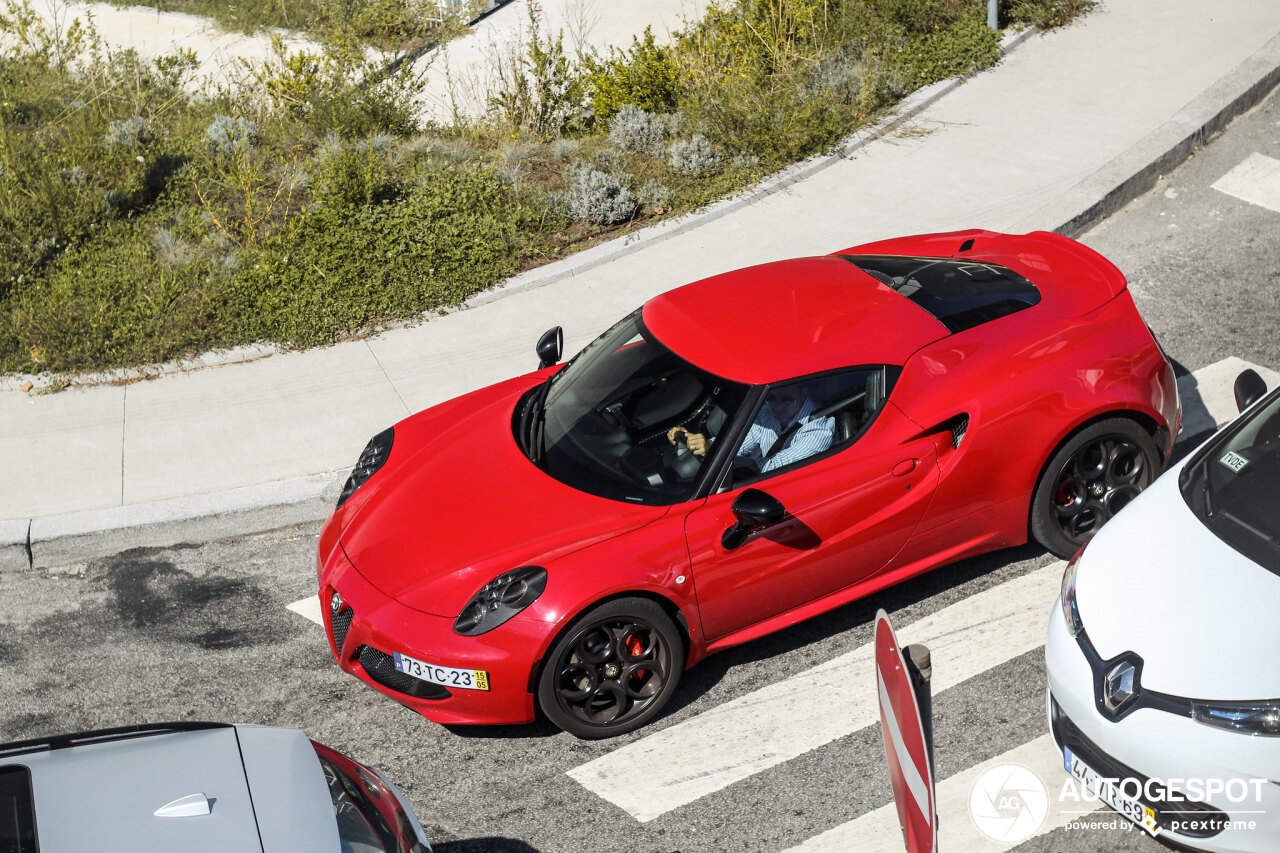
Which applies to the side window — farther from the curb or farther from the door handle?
the curb

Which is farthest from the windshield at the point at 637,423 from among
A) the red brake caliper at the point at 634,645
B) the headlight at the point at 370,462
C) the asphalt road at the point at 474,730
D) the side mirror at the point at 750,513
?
the asphalt road at the point at 474,730

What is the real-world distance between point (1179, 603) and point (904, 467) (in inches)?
53.0

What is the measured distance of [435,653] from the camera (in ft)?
15.6

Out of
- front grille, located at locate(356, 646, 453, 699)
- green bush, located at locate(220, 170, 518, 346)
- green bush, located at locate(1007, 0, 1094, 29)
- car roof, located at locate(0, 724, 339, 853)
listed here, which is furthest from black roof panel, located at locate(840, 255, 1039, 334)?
green bush, located at locate(1007, 0, 1094, 29)

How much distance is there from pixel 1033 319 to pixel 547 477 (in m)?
2.43

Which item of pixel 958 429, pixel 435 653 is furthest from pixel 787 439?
pixel 435 653

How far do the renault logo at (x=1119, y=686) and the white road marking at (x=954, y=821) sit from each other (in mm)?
671

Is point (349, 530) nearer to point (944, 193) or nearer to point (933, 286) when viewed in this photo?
point (933, 286)

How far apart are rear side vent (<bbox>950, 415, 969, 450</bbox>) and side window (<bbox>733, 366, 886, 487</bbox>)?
35 centimetres

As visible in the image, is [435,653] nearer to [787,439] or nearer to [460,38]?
[787,439]

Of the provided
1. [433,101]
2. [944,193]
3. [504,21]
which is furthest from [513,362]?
[504,21]

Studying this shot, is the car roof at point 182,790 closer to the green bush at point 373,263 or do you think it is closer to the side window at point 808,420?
the side window at point 808,420

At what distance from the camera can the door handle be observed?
203 inches

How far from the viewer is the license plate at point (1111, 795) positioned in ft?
13.2
